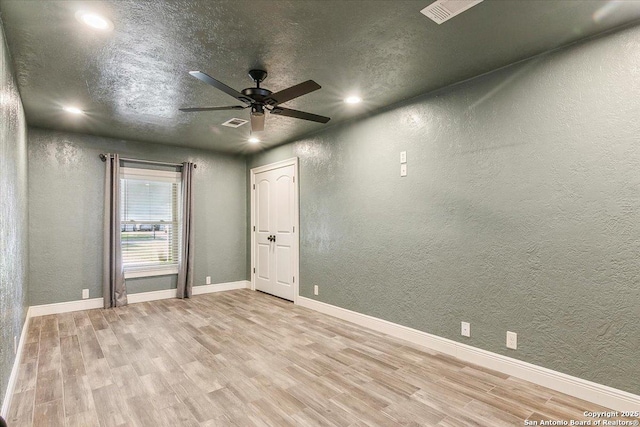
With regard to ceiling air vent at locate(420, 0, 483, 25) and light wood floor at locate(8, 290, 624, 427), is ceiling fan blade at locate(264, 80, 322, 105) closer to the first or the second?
ceiling air vent at locate(420, 0, 483, 25)

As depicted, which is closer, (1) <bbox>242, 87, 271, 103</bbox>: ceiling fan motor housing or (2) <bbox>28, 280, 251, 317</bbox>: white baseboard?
(1) <bbox>242, 87, 271, 103</bbox>: ceiling fan motor housing

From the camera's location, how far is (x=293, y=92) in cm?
254

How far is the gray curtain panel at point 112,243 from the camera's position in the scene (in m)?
4.75

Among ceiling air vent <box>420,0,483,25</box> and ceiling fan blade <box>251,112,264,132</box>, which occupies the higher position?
ceiling air vent <box>420,0,483,25</box>

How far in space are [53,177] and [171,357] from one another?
3297 mm

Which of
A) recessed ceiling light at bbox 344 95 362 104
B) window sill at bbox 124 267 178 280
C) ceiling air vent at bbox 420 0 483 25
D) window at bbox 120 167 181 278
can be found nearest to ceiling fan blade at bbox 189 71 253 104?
recessed ceiling light at bbox 344 95 362 104

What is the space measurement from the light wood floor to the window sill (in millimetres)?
1169

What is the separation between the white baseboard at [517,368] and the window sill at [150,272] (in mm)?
3259

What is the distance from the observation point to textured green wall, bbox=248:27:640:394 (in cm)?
218

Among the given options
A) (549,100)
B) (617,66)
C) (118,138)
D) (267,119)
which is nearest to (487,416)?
(549,100)

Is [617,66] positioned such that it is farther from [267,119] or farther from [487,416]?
[267,119]

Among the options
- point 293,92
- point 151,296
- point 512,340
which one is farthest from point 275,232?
point 512,340

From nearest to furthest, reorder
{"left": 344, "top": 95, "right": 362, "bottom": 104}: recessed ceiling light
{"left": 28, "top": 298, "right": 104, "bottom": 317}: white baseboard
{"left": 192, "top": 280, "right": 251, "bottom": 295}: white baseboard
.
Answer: {"left": 344, "top": 95, "right": 362, "bottom": 104}: recessed ceiling light, {"left": 28, "top": 298, "right": 104, "bottom": 317}: white baseboard, {"left": 192, "top": 280, "right": 251, "bottom": 295}: white baseboard

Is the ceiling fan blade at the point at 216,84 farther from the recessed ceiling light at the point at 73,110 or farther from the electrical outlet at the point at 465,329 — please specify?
the electrical outlet at the point at 465,329
